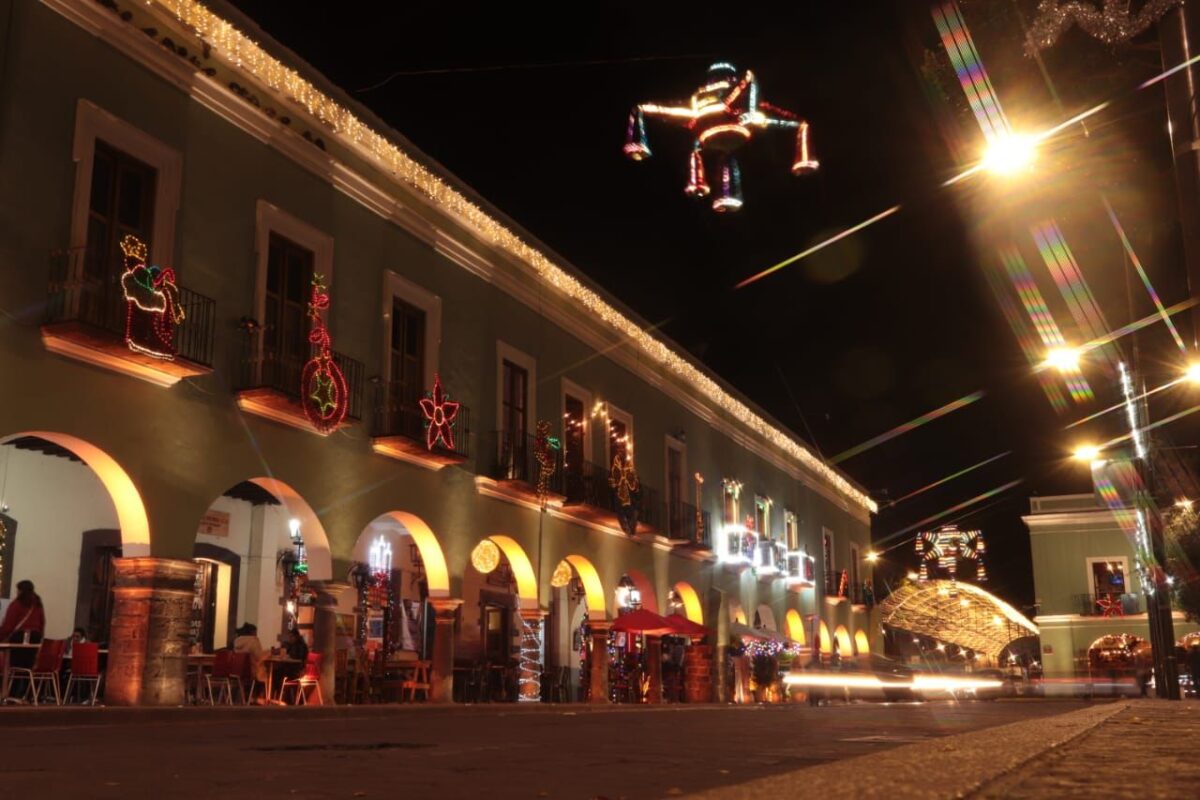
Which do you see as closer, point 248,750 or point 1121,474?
point 248,750

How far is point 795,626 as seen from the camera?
36.0m

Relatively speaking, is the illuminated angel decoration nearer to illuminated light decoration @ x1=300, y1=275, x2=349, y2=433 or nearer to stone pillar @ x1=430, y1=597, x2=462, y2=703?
stone pillar @ x1=430, y1=597, x2=462, y2=703

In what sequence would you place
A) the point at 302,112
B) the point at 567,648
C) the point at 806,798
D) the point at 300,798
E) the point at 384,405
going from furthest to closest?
1. the point at 567,648
2. the point at 384,405
3. the point at 302,112
4. the point at 300,798
5. the point at 806,798

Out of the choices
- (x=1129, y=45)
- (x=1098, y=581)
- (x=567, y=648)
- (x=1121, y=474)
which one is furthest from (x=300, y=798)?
(x=1098, y=581)

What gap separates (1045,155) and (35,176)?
950 centimetres

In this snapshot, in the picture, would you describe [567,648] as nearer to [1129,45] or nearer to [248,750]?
[248,750]

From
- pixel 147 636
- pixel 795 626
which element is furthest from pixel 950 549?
pixel 147 636

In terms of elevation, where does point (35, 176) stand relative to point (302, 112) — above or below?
below

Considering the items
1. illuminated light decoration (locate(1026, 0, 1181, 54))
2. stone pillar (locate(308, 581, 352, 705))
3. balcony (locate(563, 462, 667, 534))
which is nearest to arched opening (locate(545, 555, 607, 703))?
balcony (locate(563, 462, 667, 534))

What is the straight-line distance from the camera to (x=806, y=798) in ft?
7.86

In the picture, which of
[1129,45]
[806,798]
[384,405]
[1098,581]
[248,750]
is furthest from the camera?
[1098,581]

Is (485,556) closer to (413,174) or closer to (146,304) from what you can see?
(413,174)

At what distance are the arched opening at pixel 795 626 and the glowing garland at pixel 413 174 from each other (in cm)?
762

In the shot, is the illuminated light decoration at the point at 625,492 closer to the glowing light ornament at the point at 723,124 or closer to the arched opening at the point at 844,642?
the glowing light ornament at the point at 723,124
